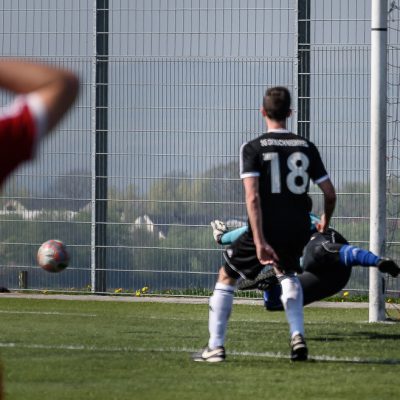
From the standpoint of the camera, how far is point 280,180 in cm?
856

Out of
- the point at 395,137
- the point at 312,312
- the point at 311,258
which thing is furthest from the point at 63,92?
the point at 395,137

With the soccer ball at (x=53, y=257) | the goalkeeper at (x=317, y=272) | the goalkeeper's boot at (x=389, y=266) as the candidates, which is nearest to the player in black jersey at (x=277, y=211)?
the goalkeeper's boot at (x=389, y=266)

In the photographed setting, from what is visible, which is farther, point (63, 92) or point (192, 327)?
point (192, 327)

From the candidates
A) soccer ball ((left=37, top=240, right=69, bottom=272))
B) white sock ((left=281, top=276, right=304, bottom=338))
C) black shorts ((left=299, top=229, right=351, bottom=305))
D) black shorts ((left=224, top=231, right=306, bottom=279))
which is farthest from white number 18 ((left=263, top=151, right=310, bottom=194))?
soccer ball ((left=37, top=240, right=69, bottom=272))

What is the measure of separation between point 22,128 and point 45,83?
0.14m

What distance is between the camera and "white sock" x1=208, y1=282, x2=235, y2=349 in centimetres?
853

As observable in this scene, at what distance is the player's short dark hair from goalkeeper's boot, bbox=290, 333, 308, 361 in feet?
4.61

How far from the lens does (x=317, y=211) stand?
15.7 metres

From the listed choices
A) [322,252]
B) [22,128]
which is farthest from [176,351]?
[22,128]

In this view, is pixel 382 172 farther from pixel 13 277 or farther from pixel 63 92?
pixel 63 92

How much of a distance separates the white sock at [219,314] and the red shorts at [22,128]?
5.59m

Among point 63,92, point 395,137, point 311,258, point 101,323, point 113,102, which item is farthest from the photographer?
point 113,102

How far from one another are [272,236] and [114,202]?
8.29 meters

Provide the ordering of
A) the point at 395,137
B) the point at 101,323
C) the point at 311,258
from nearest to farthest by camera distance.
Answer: the point at 311,258, the point at 101,323, the point at 395,137
